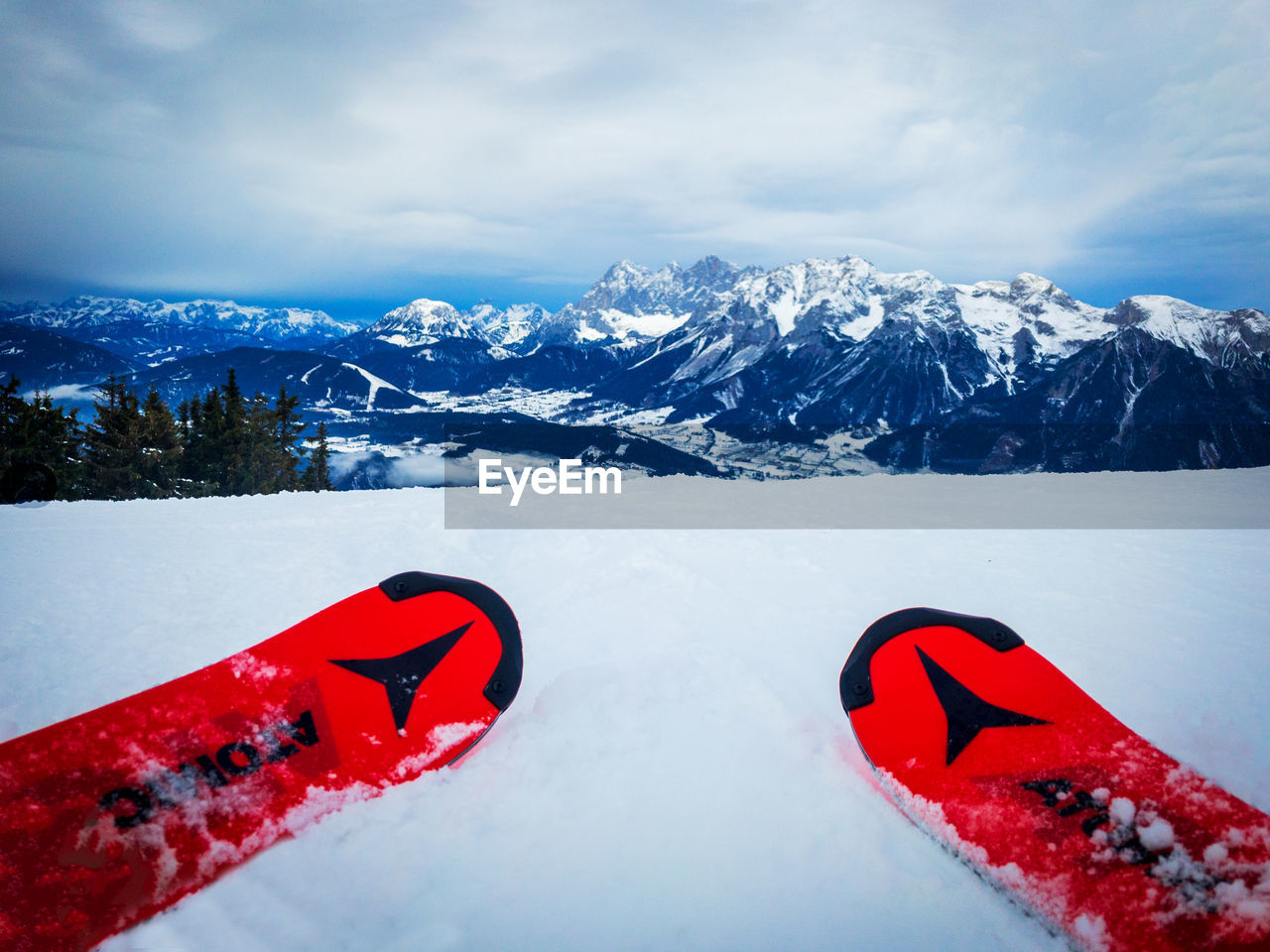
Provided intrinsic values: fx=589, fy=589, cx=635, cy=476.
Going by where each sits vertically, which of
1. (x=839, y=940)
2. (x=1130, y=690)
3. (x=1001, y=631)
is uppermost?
(x=1001, y=631)

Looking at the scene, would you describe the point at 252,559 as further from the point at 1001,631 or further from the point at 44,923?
the point at 1001,631

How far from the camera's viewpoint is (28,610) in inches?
208

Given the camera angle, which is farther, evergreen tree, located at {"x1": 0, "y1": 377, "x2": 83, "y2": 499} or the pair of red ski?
evergreen tree, located at {"x1": 0, "y1": 377, "x2": 83, "y2": 499}

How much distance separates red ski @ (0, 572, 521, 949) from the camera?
2646 millimetres

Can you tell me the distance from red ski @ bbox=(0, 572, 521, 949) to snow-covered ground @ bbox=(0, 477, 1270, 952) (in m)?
0.19

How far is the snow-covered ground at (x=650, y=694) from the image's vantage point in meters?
2.67

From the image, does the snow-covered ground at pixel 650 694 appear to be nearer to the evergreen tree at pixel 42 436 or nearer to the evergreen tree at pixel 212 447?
the evergreen tree at pixel 42 436

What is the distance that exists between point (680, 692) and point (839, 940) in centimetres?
185

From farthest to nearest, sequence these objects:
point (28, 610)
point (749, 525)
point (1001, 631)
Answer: point (749, 525), point (28, 610), point (1001, 631)

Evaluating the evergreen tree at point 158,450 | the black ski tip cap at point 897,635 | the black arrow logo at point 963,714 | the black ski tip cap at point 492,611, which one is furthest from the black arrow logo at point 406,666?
the evergreen tree at point 158,450

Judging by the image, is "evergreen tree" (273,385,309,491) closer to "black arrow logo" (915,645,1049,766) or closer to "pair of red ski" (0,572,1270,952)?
"pair of red ski" (0,572,1270,952)

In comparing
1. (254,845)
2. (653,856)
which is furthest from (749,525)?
(254,845)

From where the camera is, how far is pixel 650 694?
4254 mm

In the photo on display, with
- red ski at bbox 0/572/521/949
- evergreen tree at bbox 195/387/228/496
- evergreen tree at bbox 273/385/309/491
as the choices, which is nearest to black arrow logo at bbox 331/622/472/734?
red ski at bbox 0/572/521/949
